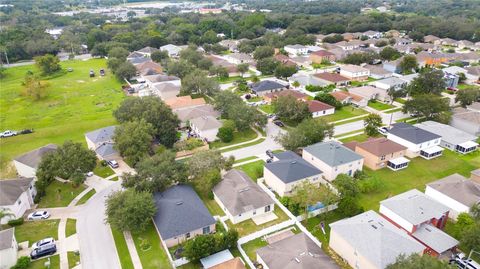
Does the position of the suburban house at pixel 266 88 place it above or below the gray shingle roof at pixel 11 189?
below

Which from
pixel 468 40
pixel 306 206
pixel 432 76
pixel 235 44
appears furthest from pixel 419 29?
pixel 306 206

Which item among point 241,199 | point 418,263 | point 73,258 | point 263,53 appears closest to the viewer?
point 418,263

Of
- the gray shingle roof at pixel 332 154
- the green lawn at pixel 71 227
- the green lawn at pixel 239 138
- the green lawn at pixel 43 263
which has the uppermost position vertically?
the gray shingle roof at pixel 332 154

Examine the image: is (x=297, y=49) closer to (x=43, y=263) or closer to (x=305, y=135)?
(x=305, y=135)

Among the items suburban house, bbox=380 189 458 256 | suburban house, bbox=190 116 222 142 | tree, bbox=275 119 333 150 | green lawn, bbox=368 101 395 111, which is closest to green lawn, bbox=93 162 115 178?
suburban house, bbox=190 116 222 142

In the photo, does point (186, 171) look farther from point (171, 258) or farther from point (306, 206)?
point (306, 206)

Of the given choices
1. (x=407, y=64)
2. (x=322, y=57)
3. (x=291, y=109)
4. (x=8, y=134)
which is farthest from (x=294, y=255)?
(x=322, y=57)

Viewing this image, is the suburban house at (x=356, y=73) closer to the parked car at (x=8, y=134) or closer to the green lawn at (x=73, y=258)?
the parked car at (x=8, y=134)

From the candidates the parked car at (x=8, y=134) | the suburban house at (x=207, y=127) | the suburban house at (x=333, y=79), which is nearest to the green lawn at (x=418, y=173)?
the suburban house at (x=207, y=127)
